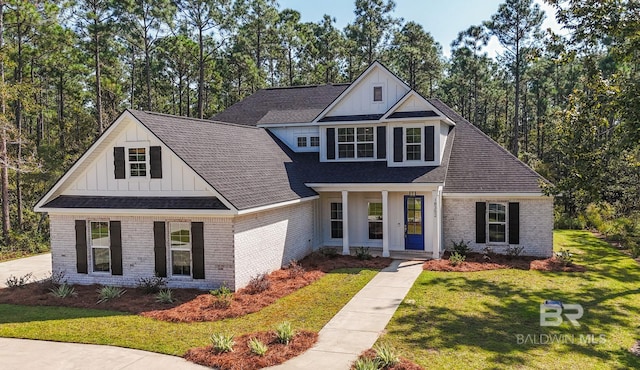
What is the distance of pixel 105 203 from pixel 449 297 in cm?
1091

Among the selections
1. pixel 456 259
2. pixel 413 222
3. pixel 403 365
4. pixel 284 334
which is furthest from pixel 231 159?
pixel 403 365

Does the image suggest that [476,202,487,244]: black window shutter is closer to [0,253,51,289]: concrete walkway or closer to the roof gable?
the roof gable

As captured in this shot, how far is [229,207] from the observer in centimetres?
1292

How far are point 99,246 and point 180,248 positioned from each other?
2.91 meters

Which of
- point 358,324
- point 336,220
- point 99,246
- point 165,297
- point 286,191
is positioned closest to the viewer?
point 358,324

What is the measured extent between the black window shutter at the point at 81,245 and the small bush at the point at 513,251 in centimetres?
1541

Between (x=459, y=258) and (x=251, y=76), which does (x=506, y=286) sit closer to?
(x=459, y=258)

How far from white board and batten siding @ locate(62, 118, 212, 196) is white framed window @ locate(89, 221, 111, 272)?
3.51ft

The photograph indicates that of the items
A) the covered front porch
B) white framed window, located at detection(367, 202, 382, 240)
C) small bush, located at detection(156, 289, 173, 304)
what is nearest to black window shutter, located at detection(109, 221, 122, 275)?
small bush, located at detection(156, 289, 173, 304)

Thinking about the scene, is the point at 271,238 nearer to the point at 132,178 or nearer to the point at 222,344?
the point at 132,178

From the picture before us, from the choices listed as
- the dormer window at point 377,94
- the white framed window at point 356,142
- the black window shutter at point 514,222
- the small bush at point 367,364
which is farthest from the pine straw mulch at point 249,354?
the dormer window at point 377,94

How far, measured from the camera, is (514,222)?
18266mm

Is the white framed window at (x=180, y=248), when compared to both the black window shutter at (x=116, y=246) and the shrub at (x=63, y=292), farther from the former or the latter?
the shrub at (x=63, y=292)

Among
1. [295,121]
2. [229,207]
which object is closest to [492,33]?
[295,121]
